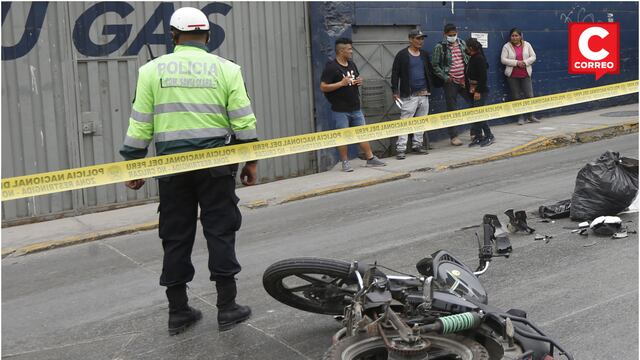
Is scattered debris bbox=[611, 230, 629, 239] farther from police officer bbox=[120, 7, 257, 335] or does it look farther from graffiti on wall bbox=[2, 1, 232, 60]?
graffiti on wall bbox=[2, 1, 232, 60]

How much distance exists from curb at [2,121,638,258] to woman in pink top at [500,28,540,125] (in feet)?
5.55

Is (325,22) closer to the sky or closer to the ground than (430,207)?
closer to the sky

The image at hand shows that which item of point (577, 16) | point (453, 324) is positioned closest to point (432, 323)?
point (453, 324)

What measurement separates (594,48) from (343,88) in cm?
806

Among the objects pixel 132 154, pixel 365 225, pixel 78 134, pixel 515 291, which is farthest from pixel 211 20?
pixel 515 291

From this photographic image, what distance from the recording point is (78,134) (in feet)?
30.8

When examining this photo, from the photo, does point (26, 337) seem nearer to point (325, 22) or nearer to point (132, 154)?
point (132, 154)

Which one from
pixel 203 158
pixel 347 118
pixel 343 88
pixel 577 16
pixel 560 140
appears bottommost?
pixel 560 140

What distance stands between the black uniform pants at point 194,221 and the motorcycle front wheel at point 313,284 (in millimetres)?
418

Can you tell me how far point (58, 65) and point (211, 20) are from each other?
6.98ft

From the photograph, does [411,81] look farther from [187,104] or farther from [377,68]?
[187,104]

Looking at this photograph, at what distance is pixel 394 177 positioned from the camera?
10.2 meters

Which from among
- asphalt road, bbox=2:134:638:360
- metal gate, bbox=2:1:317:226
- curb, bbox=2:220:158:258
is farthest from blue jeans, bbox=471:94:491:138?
curb, bbox=2:220:158:258

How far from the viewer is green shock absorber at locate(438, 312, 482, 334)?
347cm
